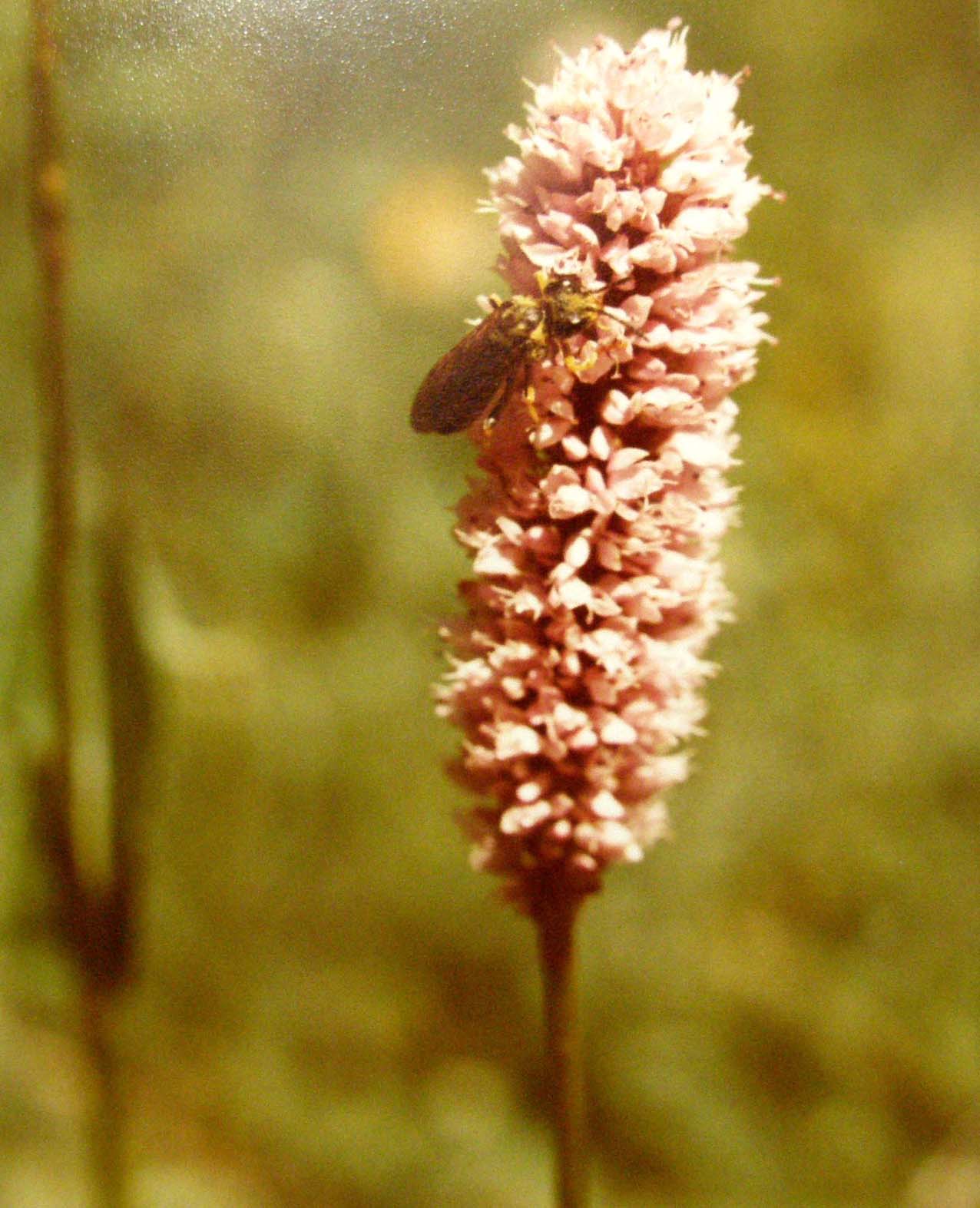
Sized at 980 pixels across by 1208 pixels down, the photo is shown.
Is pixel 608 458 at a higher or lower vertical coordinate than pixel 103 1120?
higher

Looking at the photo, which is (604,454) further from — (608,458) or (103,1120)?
(103,1120)

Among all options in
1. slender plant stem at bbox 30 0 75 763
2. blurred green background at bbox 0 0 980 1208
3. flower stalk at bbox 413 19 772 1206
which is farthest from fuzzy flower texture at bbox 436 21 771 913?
slender plant stem at bbox 30 0 75 763

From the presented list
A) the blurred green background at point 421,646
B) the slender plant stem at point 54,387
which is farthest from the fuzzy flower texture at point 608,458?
the slender plant stem at point 54,387

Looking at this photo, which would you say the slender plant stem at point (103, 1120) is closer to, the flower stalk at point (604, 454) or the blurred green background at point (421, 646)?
the blurred green background at point (421, 646)

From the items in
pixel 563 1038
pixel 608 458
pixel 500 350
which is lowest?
pixel 563 1038

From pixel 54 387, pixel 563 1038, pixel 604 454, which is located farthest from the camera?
pixel 54 387

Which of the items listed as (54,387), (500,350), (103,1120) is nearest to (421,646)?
(500,350)
